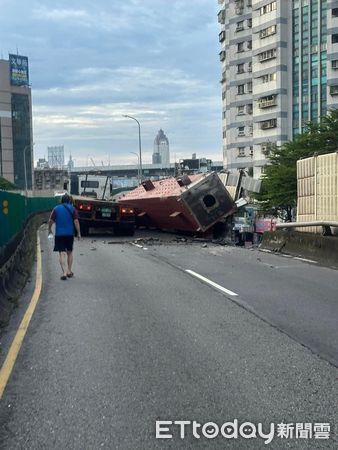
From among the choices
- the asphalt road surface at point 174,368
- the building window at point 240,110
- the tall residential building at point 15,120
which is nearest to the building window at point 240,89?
the building window at point 240,110

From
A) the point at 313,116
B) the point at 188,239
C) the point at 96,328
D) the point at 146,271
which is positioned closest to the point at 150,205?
the point at 188,239

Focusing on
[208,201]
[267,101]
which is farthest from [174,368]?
[267,101]

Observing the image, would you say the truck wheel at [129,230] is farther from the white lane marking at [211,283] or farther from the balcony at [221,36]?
the balcony at [221,36]

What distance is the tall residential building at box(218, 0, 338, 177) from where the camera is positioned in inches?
2638

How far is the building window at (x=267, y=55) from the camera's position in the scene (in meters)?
70.4

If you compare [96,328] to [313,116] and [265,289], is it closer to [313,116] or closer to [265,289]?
[265,289]

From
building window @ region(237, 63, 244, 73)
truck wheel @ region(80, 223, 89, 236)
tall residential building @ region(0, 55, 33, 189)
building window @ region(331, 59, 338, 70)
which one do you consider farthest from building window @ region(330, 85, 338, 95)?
tall residential building @ region(0, 55, 33, 189)

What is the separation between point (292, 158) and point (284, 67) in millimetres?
36917

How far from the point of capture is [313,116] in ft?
223

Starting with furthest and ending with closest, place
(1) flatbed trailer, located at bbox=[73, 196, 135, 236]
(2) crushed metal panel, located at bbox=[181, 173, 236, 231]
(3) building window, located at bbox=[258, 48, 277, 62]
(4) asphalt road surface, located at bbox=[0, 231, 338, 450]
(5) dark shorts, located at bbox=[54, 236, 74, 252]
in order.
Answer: (3) building window, located at bbox=[258, 48, 277, 62]
(1) flatbed trailer, located at bbox=[73, 196, 135, 236]
(2) crushed metal panel, located at bbox=[181, 173, 236, 231]
(5) dark shorts, located at bbox=[54, 236, 74, 252]
(4) asphalt road surface, located at bbox=[0, 231, 338, 450]

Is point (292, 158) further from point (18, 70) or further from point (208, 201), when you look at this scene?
point (18, 70)

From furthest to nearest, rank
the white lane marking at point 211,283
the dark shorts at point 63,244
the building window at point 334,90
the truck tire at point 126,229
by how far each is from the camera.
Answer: the building window at point 334,90 → the truck tire at point 126,229 → the dark shorts at point 63,244 → the white lane marking at point 211,283

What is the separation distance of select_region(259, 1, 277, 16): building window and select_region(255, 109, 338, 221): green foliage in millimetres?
37370

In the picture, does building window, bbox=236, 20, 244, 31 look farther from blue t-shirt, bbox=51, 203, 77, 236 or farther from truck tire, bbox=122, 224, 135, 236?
blue t-shirt, bbox=51, 203, 77, 236
